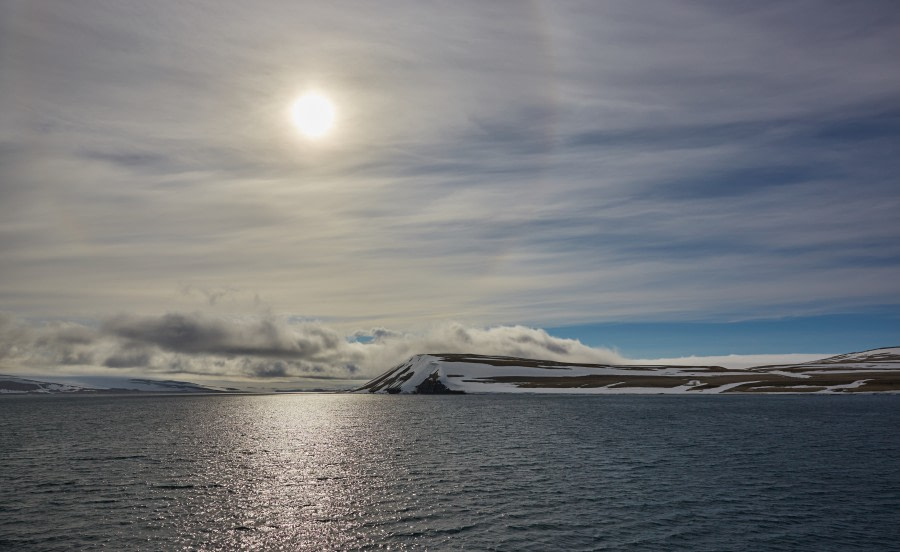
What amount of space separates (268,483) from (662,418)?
9965 centimetres

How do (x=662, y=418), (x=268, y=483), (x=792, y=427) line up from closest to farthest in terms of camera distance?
(x=268, y=483) → (x=792, y=427) → (x=662, y=418)

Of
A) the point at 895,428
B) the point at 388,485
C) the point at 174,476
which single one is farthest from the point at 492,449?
the point at 895,428

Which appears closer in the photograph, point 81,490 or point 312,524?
point 312,524

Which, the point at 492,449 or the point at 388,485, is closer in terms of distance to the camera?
the point at 388,485

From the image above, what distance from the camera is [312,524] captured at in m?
→ 43.4

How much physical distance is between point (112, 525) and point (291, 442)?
56907 millimetres

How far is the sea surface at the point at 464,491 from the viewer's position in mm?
39500

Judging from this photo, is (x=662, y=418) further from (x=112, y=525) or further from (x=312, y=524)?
(x=112, y=525)

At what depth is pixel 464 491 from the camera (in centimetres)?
5412

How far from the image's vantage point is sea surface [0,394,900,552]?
39.5 meters

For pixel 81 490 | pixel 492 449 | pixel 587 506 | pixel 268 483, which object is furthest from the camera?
pixel 492 449

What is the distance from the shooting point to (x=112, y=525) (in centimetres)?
4297

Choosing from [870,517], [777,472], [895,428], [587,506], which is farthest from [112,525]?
[895,428]

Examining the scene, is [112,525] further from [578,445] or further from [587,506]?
[578,445]
